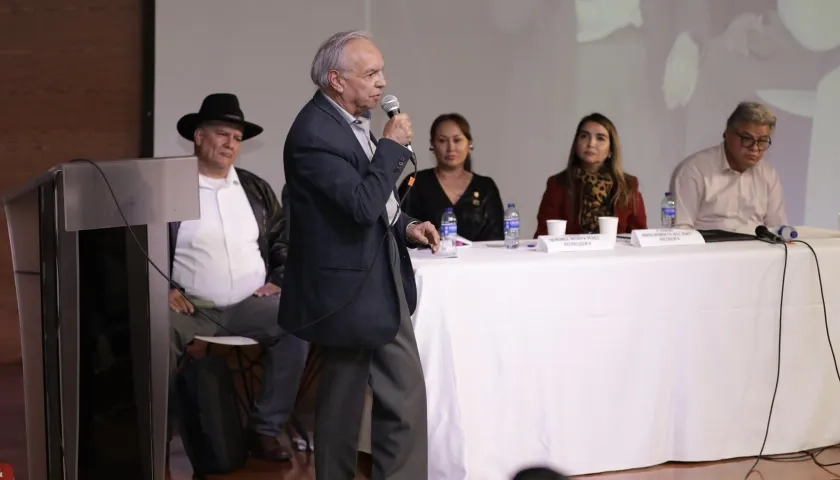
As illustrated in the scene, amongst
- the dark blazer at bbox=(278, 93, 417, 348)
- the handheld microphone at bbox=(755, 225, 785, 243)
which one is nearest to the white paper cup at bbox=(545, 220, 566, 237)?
the handheld microphone at bbox=(755, 225, 785, 243)

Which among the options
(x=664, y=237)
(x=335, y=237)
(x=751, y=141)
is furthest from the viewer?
(x=751, y=141)

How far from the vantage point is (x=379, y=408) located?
2.34 m

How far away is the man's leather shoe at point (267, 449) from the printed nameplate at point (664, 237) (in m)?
1.41

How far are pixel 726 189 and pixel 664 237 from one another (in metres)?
0.83

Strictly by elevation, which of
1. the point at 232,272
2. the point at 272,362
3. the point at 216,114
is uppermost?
the point at 216,114

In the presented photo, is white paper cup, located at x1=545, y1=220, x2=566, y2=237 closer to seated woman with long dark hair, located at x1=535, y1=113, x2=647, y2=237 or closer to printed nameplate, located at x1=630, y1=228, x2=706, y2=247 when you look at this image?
printed nameplate, located at x1=630, y1=228, x2=706, y2=247

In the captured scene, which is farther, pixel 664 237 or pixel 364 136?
pixel 664 237

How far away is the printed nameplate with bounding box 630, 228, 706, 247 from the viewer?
302 centimetres

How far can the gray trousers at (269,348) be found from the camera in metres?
3.15

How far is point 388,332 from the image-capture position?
2213mm

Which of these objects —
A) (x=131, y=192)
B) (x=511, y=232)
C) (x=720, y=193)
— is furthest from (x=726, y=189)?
(x=131, y=192)

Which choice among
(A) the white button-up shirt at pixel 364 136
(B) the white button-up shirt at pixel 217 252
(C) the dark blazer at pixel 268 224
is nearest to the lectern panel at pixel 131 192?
(A) the white button-up shirt at pixel 364 136

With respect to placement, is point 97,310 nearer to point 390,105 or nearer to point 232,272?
point 390,105

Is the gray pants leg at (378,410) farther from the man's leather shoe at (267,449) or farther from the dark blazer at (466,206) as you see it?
the dark blazer at (466,206)
